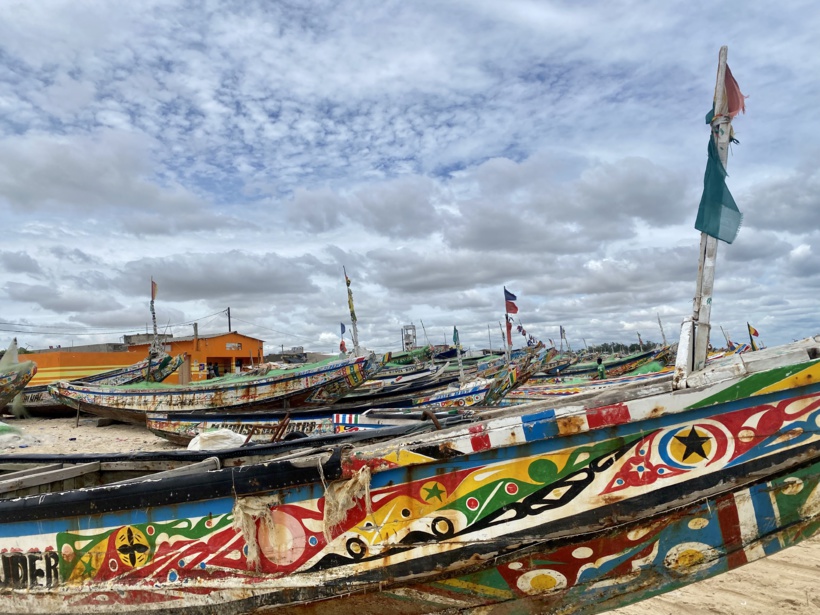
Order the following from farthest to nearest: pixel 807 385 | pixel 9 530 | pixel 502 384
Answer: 1. pixel 502 384
2. pixel 9 530
3. pixel 807 385

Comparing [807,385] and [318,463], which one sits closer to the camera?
[807,385]

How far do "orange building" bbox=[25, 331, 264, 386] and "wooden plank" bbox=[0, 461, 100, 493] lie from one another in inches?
670

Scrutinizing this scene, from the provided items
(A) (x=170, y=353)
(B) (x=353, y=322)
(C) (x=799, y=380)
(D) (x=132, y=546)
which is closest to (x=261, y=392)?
(B) (x=353, y=322)

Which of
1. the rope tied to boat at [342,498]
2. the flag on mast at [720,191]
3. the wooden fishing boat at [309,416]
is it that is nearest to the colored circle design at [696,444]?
the flag on mast at [720,191]

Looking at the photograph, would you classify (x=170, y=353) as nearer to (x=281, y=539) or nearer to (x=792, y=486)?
(x=281, y=539)

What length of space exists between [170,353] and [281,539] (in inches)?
1291

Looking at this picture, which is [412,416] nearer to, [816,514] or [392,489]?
[392,489]

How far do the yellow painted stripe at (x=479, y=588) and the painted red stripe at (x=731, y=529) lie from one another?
116 cm

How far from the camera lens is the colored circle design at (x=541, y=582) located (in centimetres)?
286

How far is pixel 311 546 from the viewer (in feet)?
9.91

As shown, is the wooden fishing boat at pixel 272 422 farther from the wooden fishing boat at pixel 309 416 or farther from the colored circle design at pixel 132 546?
the colored circle design at pixel 132 546

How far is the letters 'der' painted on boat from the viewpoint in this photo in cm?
271

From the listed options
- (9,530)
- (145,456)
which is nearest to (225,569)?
(9,530)

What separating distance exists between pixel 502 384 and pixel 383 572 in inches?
389
